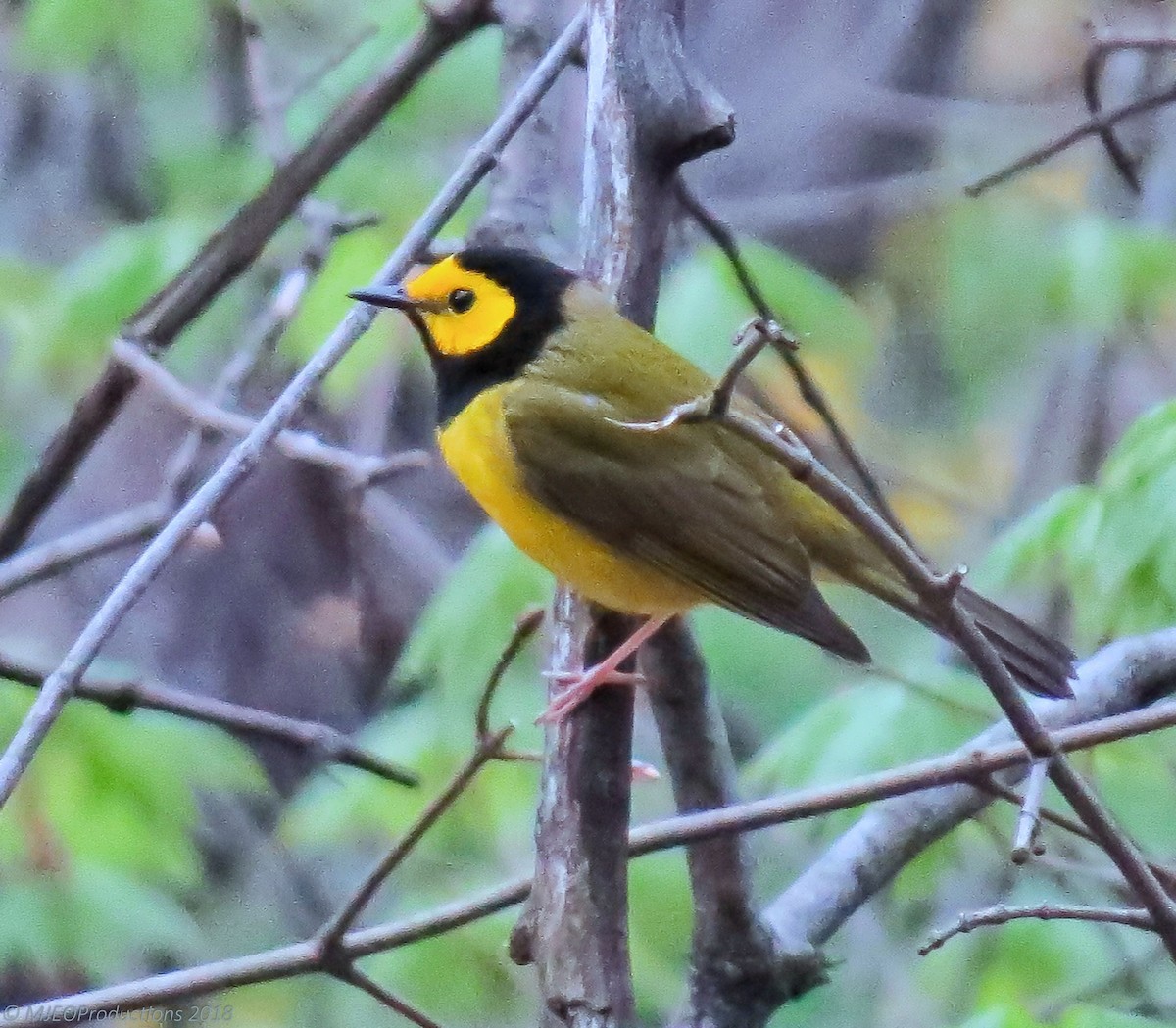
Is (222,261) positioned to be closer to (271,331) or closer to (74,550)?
(271,331)

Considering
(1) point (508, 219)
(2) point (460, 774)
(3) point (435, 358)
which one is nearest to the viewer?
(2) point (460, 774)

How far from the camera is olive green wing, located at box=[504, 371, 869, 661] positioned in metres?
2.56

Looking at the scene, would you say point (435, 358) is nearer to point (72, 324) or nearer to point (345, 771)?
point (72, 324)

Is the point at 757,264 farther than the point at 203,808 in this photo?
No

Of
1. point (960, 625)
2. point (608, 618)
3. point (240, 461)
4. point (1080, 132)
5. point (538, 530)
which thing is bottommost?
point (960, 625)

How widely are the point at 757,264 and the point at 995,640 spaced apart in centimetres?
145

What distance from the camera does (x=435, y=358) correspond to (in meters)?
2.91

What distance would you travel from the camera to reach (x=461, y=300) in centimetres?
282

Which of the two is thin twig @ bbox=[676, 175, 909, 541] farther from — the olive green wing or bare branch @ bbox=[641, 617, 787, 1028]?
bare branch @ bbox=[641, 617, 787, 1028]

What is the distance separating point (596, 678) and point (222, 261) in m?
0.75

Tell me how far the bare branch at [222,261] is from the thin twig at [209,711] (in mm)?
342

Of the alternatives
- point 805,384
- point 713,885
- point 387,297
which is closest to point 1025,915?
point 713,885

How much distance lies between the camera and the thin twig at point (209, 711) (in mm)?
1876

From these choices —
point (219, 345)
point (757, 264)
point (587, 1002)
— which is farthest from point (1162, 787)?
point (219, 345)
